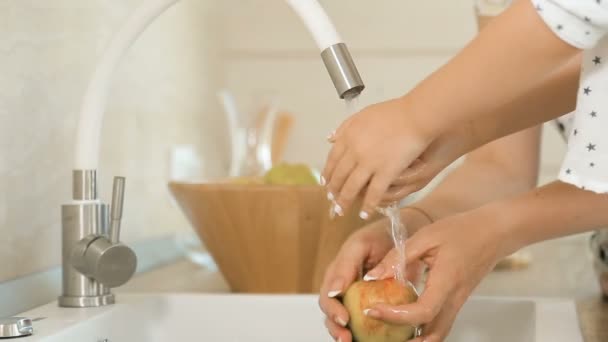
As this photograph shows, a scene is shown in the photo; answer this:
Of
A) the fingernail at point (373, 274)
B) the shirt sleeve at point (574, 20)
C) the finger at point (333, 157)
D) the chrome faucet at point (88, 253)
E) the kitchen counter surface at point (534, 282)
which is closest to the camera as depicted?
the shirt sleeve at point (574, 20)

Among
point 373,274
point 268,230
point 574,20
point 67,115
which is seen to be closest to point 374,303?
point 373,274

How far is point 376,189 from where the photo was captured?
65 cm

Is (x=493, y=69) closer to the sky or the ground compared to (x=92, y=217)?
closer to the sky

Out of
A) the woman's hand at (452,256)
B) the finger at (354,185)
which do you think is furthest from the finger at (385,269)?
the finger at (354,185)

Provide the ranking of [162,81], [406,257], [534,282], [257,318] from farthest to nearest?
[162,81]
[534,282]
[257,318]
[406,257]

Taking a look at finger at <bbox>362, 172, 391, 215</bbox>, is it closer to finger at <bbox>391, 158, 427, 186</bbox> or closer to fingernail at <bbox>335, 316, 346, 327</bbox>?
finger at <bbox>391, 158, 427, 186</bbox>

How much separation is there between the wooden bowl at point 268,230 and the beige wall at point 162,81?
0.60 ft

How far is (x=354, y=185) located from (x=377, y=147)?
0.04 metres

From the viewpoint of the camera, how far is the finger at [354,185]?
2.14 ft

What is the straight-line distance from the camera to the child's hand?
643mm

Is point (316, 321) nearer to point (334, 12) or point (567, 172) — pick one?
point (567, 172)

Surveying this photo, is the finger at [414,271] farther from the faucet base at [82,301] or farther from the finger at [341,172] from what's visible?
the faucet base at [82,301]

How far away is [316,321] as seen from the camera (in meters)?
1.03

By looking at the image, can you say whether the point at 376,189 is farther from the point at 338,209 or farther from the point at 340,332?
the point at 340,332
